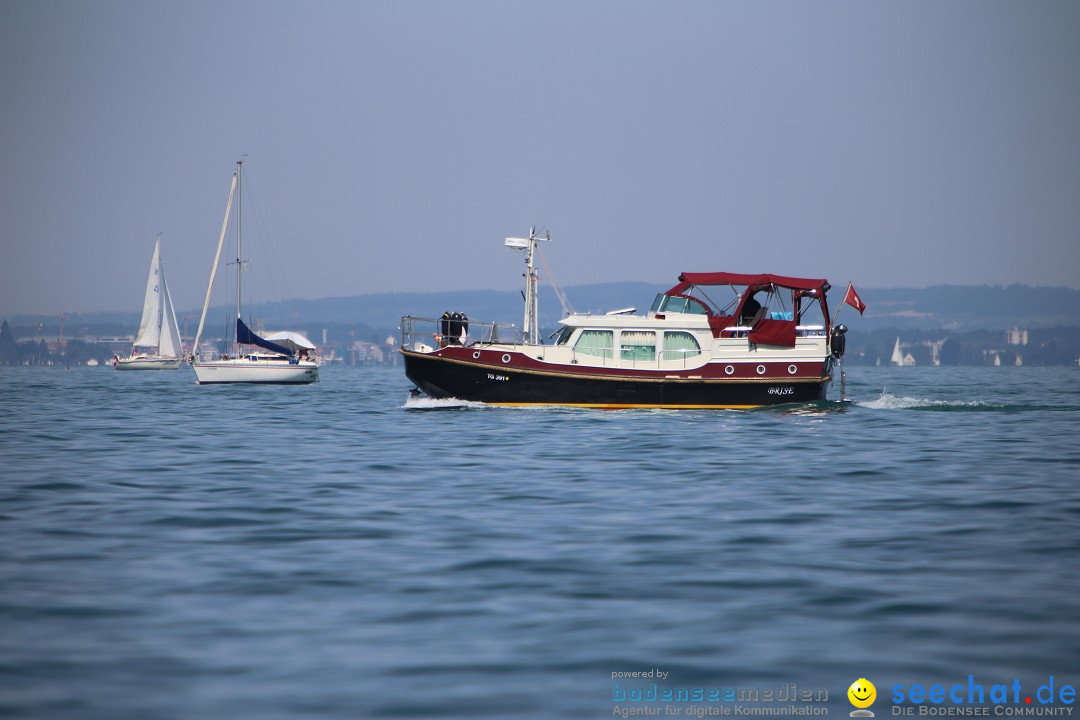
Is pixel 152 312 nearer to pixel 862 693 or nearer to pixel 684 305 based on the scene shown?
pixel 684 305

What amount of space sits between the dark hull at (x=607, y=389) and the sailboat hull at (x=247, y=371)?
35.7 m

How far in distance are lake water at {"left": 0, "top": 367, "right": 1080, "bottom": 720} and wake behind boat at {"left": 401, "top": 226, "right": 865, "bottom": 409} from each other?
1381 centimetres

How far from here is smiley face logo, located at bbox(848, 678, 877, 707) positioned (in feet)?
24.7

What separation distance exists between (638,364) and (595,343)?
1.71m

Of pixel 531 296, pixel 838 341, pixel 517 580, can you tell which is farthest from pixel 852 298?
pixel 517 580

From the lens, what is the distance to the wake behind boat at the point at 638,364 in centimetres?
3719

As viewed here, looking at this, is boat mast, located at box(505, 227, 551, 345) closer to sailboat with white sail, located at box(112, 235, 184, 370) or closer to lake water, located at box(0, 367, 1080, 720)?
lake water, located at box(0, 367, 1080, 720)

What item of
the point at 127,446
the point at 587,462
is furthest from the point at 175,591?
the point at 127,446

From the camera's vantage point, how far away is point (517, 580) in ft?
35.6

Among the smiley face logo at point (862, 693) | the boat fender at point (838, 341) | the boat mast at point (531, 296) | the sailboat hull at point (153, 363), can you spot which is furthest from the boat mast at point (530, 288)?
the sailboat hull at point (153, 363)

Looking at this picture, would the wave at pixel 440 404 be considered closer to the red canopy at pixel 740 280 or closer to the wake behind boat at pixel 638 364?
the wake behind boat at pixel 638 364

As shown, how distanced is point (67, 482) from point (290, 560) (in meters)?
8.54

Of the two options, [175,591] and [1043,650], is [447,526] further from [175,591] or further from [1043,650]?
[1043,650]

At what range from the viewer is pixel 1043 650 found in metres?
8.52
